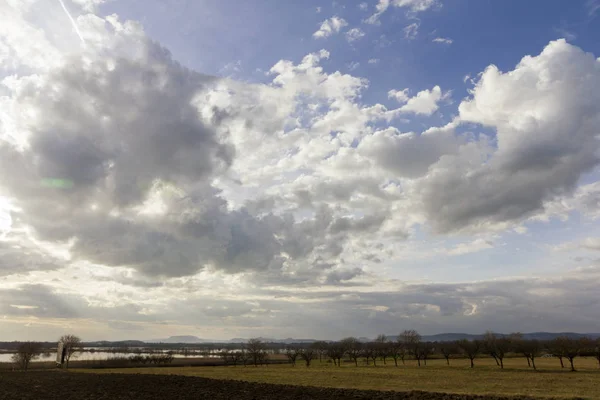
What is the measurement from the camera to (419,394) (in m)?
46.1

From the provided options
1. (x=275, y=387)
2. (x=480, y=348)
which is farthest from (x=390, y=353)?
(x=275, y=387)

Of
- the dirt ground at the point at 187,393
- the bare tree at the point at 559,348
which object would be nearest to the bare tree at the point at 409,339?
the bare tree at the point at 559,348

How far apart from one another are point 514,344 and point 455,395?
9917cm

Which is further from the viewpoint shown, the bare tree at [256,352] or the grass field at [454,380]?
the bare tree at [256,352]

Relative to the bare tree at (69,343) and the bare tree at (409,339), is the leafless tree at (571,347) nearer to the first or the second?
the bare tree at (409,339)

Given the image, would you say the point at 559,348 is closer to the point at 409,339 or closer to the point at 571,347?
the point at 571,347

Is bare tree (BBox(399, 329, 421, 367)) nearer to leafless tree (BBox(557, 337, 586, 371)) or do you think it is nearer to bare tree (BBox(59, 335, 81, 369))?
leafless tree (BBox(557, 337, 586, 371))

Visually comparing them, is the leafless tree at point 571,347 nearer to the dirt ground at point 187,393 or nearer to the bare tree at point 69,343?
the dirt ground at point 187,393

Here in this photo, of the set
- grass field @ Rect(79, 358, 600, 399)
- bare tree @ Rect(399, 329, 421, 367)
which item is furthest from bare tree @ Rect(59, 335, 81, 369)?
bare tree @ Rect(399, 329, 421, 367)

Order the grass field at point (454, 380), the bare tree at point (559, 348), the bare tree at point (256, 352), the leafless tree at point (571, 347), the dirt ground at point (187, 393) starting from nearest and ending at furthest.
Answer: the dirt ground at point (187, 393) < the grass field at point (454, 380) < the leafless tree at point (571, 347) < the bare tree at point (559, 348) < the bare tree at point (256, 352)

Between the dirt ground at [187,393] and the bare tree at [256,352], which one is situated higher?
the dirt ground at [187,393]

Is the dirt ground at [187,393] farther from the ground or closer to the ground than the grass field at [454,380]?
farther from the ground

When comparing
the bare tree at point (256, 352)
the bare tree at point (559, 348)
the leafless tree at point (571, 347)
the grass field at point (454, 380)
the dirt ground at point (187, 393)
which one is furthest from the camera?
the bare tree at point (256, 352)

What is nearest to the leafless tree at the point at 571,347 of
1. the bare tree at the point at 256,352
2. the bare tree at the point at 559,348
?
the bare tree at the point at 559,348
